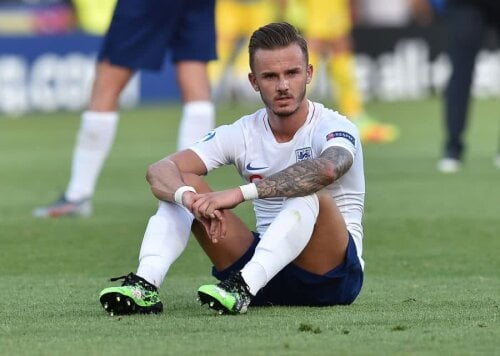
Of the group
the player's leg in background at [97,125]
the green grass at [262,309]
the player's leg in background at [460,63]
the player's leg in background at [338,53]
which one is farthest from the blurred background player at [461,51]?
the player's leg in background at [97,125]

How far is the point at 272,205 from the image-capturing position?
19.6ft

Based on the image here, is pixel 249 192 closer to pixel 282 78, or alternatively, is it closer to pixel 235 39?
pixel 282 78

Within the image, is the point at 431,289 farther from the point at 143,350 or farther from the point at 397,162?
the point at 397,162

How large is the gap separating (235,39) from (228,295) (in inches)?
668

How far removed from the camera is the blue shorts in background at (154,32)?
30.8 ft

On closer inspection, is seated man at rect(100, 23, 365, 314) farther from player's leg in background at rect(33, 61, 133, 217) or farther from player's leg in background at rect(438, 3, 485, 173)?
player's leg in background at rect(438, 3, 485, 173)

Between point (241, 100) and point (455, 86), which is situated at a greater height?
point (455, 86)

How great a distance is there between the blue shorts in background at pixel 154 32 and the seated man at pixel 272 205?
343 centimetres

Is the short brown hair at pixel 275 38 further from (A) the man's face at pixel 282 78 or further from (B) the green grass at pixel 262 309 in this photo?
(B) the green grass at pixel 262 309

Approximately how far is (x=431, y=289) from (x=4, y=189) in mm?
5744

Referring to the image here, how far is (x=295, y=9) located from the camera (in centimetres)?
2250

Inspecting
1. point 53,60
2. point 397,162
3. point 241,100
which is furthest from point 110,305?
point 241,100

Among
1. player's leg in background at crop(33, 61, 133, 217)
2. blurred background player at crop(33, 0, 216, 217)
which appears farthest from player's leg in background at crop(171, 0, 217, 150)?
player's leg in background at crop(33, 61, 133, 217)

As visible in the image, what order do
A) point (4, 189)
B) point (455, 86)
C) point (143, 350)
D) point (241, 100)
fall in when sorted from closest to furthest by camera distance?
point (143, 350), point (4, 189), point (455, 86), point (241, 100)
